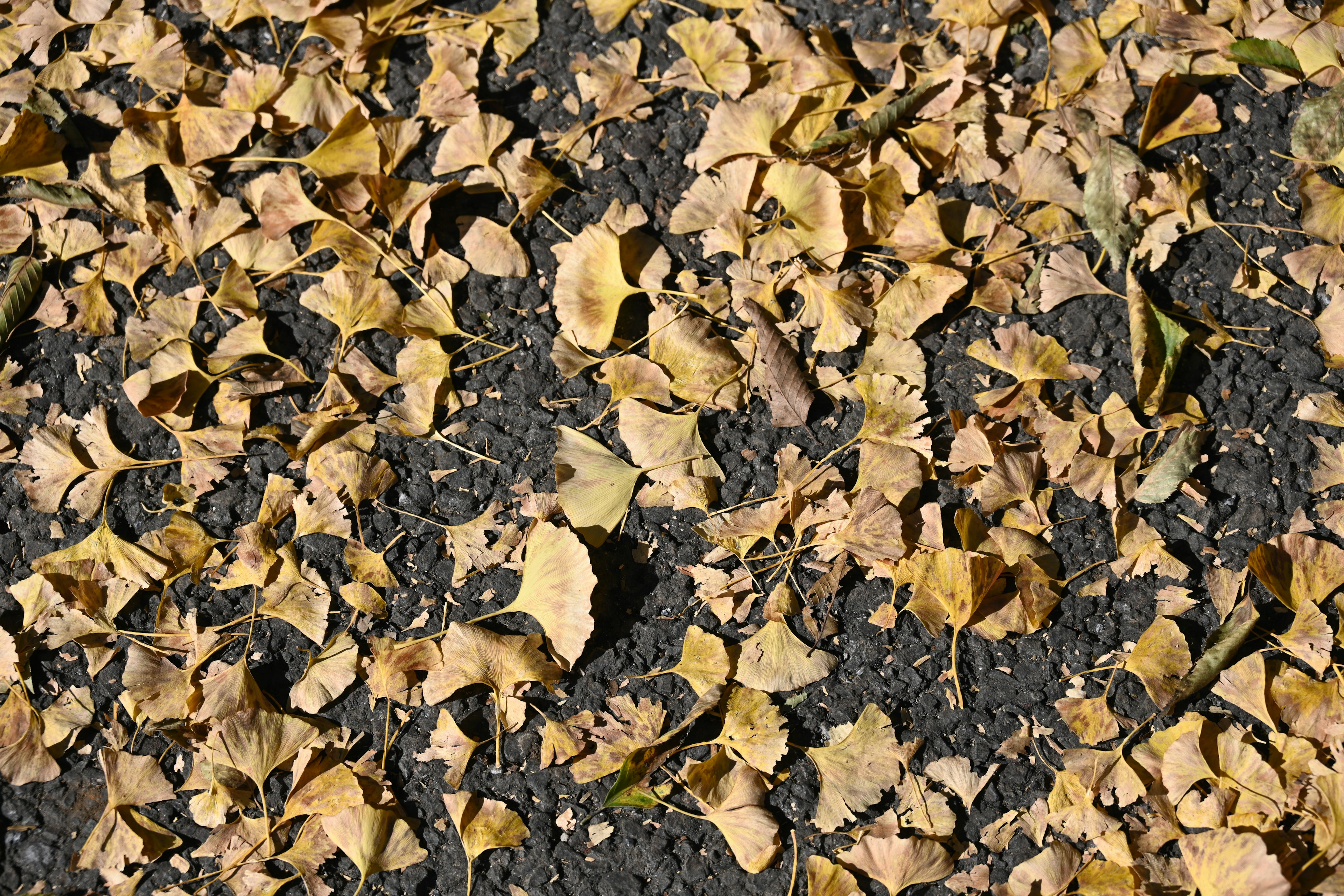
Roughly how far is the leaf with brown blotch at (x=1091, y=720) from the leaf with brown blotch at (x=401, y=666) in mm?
833

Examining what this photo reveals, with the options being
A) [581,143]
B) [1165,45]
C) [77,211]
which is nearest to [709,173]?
[581,143]

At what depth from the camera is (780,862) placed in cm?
123

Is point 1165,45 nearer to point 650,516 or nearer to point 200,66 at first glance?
Result: point 650,516

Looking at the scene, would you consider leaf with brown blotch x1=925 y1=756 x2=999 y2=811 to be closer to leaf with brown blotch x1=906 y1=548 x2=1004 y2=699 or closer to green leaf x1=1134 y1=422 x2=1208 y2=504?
leaf with brown blotch x1=906 y1=548 x2=1004 y2=699

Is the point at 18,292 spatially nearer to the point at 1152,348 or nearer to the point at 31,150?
the point at 31,150

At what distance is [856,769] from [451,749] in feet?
1.73

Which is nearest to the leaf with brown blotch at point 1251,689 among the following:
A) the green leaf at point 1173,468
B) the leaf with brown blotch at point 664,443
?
the green leaf at point 1173,468

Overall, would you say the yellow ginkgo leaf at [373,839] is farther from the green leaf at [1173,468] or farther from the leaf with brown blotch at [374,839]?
the green leaf at [1173,468]

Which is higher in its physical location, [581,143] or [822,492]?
[581,143]

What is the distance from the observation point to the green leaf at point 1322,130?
1431mm

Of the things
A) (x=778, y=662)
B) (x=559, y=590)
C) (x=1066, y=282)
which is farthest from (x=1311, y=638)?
(x=559, y=590)

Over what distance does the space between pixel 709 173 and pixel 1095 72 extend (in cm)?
63

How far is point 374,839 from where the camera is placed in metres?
1.20

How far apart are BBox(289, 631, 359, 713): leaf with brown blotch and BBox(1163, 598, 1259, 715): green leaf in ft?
3.54
